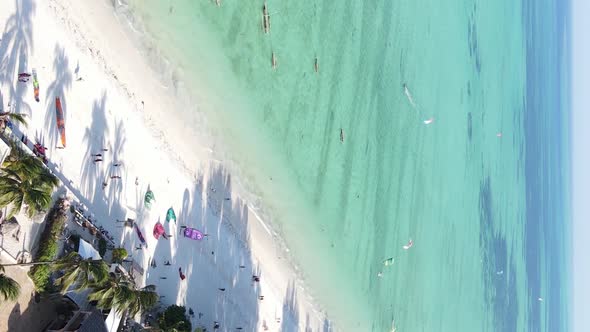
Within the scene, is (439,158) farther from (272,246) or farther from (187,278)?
(187,278)


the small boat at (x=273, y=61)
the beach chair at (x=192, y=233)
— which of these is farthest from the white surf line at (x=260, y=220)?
the small boat at (x=273, y=61)

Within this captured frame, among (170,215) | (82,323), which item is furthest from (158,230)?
(82,323)

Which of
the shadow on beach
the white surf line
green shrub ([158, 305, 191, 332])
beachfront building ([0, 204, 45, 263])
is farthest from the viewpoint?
the white surf line

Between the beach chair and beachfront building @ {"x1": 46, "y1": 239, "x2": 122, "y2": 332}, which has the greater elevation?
the beach chair

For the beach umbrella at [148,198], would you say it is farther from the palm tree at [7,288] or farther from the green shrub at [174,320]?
the palm tree at [7,288]

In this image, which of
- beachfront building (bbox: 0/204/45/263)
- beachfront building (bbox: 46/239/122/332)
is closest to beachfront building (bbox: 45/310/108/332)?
beachfront building (bbox: 46/239/122/332)

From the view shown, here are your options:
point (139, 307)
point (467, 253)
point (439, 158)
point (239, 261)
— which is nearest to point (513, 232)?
point (467, 253)

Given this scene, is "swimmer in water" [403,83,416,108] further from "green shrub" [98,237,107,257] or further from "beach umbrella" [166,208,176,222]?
"green shrub" [98,237,107,257]
